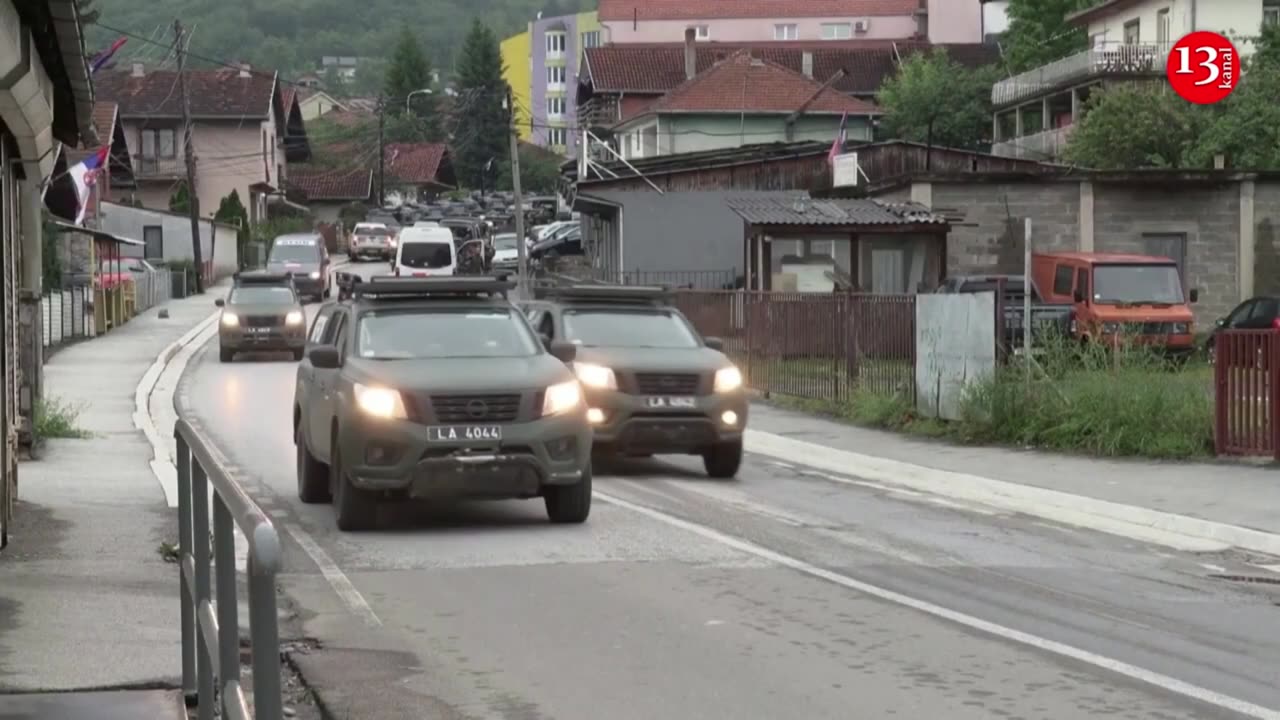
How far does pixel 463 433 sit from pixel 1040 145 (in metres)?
61.1

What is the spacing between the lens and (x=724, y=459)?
1897 centimetres

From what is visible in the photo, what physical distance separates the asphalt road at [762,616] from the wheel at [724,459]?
1.91 meters

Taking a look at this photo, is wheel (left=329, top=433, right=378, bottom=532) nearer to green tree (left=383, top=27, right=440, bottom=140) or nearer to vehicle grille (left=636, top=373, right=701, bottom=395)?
vehicle grille (left=636, top=373, right=701, bottom=395)

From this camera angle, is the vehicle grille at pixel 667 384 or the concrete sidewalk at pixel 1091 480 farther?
the vehicle grille at pixel 667 384

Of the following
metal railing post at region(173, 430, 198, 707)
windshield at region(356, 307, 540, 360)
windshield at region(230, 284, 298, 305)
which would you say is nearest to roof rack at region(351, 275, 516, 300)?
windshield at region(356, 307, 540, 360)

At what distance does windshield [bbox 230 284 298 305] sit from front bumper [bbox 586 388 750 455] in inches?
949

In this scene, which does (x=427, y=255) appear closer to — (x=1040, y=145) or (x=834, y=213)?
(x=1040, y=145)

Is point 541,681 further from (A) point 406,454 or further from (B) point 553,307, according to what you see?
(B) point 553,307

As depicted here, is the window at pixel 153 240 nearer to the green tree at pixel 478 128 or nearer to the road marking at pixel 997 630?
the green tree at pixel 478 128

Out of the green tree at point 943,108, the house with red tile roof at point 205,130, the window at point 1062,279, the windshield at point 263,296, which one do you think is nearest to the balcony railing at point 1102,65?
the green tree at point 943,108

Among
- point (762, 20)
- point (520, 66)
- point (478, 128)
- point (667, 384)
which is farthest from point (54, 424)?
point (520, 66)

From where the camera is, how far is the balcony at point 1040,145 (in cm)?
6962

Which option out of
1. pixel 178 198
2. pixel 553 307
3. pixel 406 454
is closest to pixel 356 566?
pixel 406 454

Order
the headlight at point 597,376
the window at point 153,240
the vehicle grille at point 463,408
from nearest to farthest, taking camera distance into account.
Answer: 1. the vehicle grille at point 463,408
2. the headlight at point 597,376
3. the window at point 153,240
